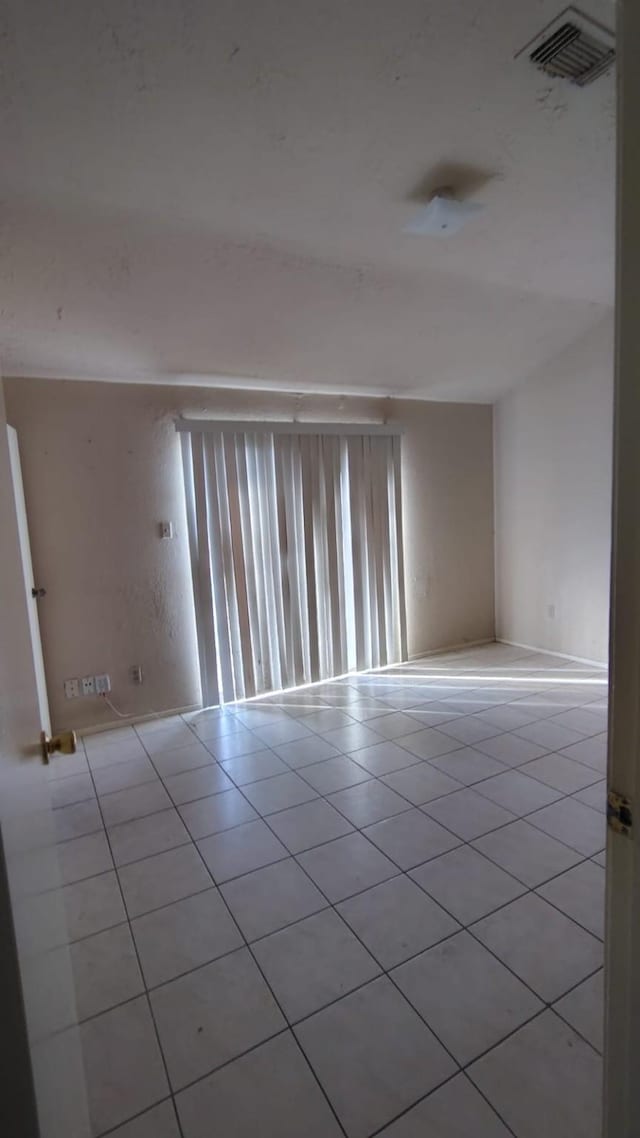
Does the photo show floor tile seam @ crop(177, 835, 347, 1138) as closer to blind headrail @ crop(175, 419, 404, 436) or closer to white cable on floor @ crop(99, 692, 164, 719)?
white cable on floor @ crop(99, 692, 164, 719)

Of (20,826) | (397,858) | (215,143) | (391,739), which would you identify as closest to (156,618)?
(391,739)

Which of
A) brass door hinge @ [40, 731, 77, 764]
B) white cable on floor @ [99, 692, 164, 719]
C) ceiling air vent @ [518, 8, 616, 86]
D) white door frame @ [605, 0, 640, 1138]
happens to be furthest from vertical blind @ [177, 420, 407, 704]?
white door frame @ [605, 0, 640, 1138]

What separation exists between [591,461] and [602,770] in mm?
2431

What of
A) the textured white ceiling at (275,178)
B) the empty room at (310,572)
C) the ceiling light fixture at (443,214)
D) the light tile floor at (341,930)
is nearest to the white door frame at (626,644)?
the empty room at (310,572)

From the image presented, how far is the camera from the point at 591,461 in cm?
408

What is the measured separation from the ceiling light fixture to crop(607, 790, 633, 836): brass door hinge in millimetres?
2210

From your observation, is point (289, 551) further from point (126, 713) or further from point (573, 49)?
point (573, 49)

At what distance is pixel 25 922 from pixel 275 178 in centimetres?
228

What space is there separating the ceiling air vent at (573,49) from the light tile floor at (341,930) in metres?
2.64

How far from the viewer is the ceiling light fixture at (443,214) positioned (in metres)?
2.06

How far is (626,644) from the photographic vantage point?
24.4 inches

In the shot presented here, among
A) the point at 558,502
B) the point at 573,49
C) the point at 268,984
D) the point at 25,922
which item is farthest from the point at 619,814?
the point at 558,502

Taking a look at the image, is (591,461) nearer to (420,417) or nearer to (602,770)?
(420,417)

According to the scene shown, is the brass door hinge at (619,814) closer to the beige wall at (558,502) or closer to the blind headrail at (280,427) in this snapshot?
the blind headrail at (280,427)
